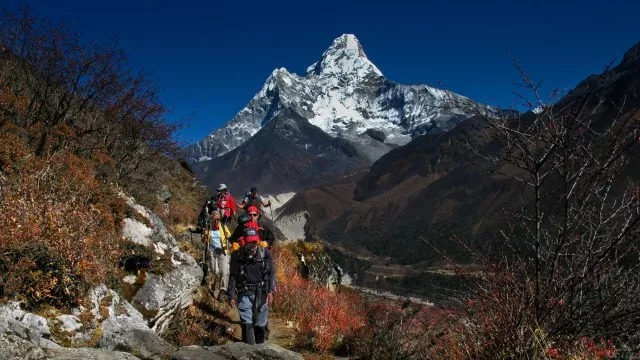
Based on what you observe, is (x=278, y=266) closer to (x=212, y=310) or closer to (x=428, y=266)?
(x=212, y=310)

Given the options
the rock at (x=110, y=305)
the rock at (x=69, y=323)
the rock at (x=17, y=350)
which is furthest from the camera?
the rock at (x=110, y=305)

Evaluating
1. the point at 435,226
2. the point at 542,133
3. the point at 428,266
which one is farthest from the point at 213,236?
A: the point at 435,226

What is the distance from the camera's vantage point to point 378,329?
7059 mm

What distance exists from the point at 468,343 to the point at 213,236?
21.0ft

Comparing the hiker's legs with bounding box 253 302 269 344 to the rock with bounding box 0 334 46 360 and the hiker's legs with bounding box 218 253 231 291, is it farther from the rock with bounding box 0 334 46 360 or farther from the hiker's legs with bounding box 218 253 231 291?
the rock with bounding box 0 334 46 360

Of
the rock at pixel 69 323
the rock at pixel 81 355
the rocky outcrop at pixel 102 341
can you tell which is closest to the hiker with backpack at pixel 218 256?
the rocky outcrop at pixel 102 341

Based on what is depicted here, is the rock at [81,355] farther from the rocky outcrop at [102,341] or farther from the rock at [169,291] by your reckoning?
the rock at [169,291]

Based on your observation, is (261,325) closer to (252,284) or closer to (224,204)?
(252,284)

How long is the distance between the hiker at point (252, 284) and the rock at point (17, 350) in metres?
3.98

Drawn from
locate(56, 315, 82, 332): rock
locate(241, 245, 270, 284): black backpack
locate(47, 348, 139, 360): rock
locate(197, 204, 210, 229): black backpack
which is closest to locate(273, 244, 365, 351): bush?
locate(241, 245, 270, 284): black backpack

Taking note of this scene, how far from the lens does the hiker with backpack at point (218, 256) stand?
10.0 meters

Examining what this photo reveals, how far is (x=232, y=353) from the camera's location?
15.3 ft

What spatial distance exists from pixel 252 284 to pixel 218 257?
10.3 ft

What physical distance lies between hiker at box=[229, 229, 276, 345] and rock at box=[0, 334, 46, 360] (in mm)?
3983
